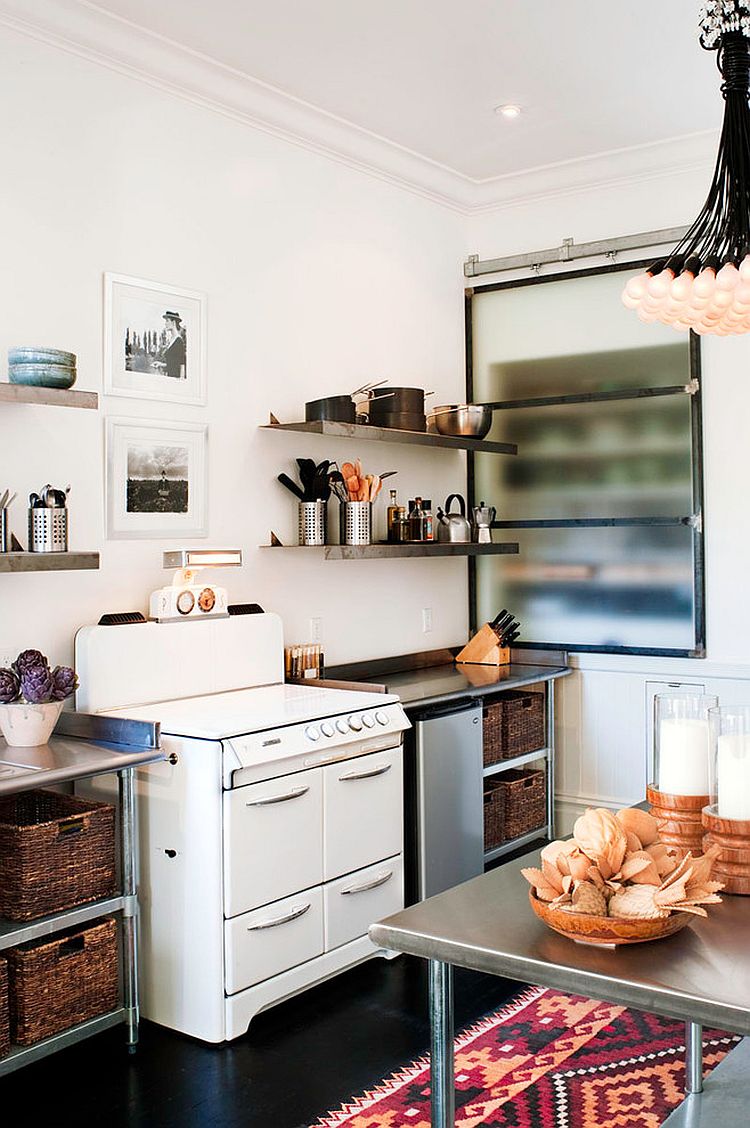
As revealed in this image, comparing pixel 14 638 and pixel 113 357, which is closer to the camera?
pixel 14 638

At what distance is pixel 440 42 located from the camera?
146 inches

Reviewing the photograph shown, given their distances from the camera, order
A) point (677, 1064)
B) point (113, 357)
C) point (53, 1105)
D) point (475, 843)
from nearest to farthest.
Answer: point (53, 1105)
point (677, 1064)
point (113, 357)
point (475, 843)

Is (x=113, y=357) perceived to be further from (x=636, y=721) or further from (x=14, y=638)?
(x=636, y=721)

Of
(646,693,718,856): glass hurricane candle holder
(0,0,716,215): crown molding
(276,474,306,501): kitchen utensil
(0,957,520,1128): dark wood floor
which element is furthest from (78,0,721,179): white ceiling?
(0,957,520,1128): dark wood floor

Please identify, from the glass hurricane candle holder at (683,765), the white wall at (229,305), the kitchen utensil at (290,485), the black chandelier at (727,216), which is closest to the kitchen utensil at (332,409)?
the white wall at (229,305)

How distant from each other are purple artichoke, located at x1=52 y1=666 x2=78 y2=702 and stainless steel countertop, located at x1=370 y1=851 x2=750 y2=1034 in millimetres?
1606

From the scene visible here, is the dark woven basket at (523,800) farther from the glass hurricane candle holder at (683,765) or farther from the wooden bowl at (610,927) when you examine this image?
the wooden bowl at (610,927)

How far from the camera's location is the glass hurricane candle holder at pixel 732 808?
1.76 m

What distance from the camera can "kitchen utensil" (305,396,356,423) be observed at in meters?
4.14

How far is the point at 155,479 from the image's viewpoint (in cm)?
375

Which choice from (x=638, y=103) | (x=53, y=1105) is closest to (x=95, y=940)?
(x=53, y=1105)

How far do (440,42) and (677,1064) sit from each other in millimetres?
3281

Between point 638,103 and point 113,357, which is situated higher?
point 638,103

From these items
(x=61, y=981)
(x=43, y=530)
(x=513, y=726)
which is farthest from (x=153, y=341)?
(x=513, y=726)
